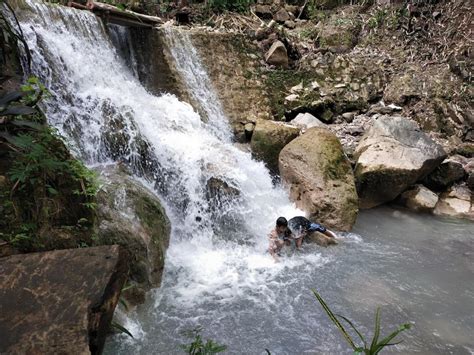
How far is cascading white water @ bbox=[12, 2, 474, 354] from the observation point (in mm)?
3537

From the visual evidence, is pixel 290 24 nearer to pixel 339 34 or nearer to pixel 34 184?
pixel 339 34

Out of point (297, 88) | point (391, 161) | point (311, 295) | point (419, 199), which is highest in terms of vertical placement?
point (297, 88)

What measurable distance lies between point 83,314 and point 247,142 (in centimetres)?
636

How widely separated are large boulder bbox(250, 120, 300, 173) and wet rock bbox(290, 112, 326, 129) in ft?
3.11

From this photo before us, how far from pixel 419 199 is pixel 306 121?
2844 mm

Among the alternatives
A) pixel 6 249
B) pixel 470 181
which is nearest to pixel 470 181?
pixel 470 181

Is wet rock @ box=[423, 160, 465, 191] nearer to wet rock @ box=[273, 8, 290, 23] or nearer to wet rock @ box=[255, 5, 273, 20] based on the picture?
wet rock @ box=[273, 8, 290, 23]

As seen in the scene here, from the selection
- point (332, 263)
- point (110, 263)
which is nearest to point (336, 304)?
point (332, 263)

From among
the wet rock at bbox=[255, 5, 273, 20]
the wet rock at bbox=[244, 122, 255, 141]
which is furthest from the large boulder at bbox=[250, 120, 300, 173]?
the wet rock at bbox=[255, 5, 273, 20]

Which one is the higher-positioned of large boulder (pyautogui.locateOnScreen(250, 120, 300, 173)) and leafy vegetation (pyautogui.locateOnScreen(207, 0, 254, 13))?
leafy vegetation (pyautogui.locateOnScreen(207, 0, 254, 13))

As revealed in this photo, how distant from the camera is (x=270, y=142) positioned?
22.9ft

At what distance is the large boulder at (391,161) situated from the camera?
637 centimetres

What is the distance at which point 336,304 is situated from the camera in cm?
393

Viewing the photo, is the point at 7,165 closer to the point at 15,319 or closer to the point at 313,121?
the point at 15,319
